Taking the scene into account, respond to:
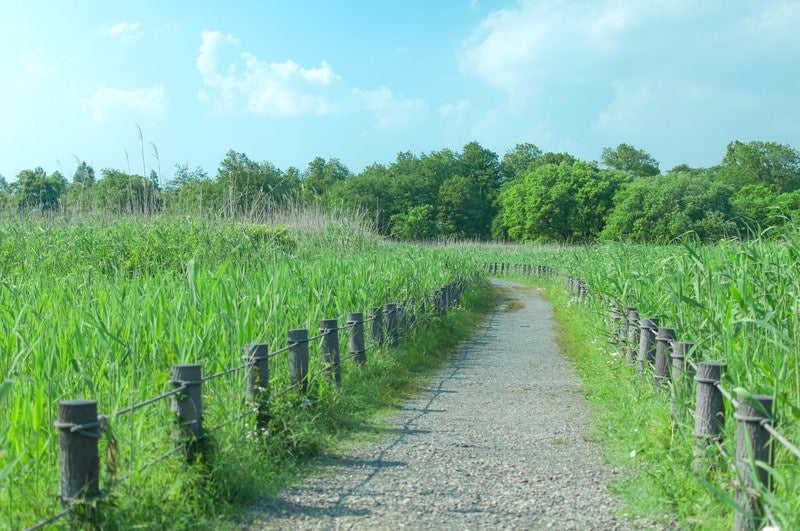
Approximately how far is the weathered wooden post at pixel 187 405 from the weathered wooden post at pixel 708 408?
2789mm

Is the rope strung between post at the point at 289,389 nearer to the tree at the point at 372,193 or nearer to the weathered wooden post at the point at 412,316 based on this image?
the weathered wooden post at the point at 412,316

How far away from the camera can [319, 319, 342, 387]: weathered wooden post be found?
22.1ft

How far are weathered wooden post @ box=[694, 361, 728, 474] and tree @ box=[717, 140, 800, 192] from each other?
72.1 metres

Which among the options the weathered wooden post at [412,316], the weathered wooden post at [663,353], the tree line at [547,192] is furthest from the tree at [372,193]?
the weathered wooden post at [663,353]

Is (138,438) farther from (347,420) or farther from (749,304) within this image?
(749,304)

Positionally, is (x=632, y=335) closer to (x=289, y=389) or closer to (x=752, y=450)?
(x=289, y=389)

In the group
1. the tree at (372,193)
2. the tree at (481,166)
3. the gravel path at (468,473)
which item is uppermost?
the tree at (481,166)

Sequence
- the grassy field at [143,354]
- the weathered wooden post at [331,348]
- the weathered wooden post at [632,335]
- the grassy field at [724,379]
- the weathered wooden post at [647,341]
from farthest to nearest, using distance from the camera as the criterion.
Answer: the weathered wooden post at [632,335] < the weathered wooden post at [647,341] < the weathered wooden post at [331,348] < the grassy field at [724,379] < the grassy field at [143,354]

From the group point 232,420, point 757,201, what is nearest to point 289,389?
point 232,420

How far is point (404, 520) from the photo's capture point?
4.11m

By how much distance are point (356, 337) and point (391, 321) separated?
1627 mm

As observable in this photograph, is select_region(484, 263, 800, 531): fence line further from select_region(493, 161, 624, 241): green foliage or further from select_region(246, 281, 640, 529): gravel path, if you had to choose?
select_region(493, 161, 624, 241): green foliage

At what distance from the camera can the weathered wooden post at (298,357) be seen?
19.1 feet

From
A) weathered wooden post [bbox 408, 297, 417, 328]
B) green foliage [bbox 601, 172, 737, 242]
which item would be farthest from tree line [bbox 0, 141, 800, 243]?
weathered wooden post [bbox 408, 297, 417, 328]
